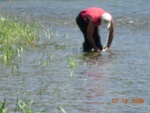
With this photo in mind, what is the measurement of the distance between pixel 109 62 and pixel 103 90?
2444 mm

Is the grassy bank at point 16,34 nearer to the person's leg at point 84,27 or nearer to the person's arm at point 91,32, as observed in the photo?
the person's leg at point 84,27

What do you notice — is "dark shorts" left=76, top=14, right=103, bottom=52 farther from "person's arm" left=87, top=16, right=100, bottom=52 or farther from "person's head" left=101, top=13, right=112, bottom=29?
"person's head" left=101, top=13, right=112, bottom=29

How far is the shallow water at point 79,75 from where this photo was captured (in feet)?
22.2

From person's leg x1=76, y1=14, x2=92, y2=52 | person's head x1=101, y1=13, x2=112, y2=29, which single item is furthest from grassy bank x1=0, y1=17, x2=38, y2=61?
person's head x1=101, y1=13, x2=112, y2=29

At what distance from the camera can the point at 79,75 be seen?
8.41m

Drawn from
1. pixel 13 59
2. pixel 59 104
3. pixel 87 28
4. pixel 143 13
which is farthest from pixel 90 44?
pixel 143 13

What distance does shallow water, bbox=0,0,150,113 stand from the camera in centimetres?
675
